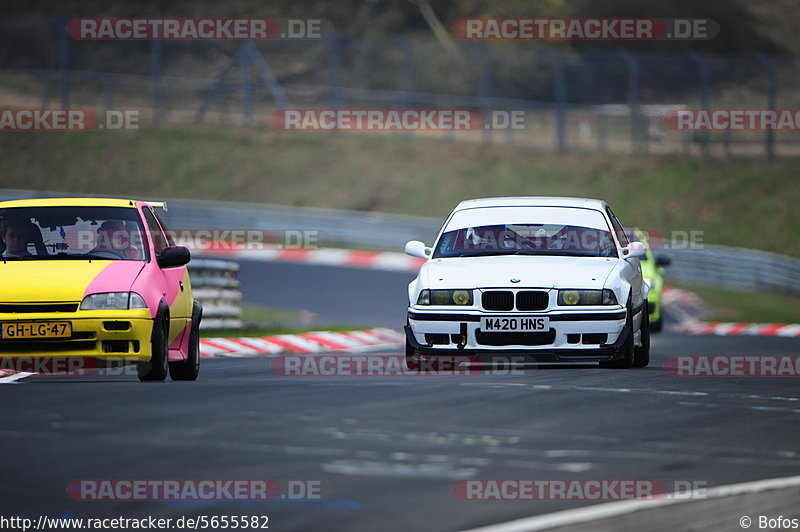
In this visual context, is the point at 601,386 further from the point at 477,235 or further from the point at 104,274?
the point at 104,274

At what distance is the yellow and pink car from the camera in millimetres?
11414

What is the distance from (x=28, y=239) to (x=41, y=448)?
4278 millimetres

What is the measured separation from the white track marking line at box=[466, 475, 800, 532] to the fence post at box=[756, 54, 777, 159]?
30.5 meters

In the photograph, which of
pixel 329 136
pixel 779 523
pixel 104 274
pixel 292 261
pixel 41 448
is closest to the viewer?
pixel 779 523

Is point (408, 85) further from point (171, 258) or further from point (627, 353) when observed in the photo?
point (171, 258)

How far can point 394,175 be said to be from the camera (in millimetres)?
46938

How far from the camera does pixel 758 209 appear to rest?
132 feet

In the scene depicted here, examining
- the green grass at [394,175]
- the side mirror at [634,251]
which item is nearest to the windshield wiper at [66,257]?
the side mirror at [634,251]

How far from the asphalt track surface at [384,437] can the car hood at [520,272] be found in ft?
2.68

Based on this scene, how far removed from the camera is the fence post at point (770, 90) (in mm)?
37844

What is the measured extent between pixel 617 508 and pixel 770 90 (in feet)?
111

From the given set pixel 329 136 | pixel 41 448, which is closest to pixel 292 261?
pixel 329 136

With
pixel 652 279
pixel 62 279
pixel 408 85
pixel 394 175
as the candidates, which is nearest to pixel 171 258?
pixel 62 279

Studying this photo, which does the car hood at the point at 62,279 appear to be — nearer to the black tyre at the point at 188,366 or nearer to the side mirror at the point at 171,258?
the side mirror at the point at 171,258
